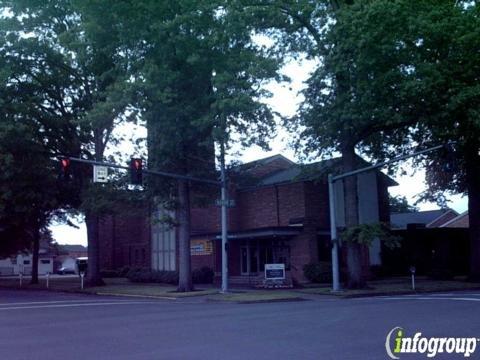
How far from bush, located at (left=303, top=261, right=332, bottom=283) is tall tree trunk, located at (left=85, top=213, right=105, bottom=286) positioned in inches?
548

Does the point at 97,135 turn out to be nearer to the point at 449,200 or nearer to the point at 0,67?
the point at 0,67

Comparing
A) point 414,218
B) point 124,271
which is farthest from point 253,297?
point 414,218

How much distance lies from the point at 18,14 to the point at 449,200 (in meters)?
29.7

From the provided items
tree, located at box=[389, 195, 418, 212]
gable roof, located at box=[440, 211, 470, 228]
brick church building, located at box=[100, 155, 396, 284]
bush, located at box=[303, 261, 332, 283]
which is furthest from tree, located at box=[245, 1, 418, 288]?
tree, located at box=[389, 195, 418, 212]

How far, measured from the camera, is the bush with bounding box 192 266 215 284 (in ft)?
144

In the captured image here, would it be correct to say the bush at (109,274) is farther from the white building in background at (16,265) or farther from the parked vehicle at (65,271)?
the parked vehicle at (65,271)

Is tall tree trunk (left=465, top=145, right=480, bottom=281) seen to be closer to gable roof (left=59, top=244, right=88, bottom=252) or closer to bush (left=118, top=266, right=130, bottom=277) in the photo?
bush (left=118, top=266, right=130, bottom=277)

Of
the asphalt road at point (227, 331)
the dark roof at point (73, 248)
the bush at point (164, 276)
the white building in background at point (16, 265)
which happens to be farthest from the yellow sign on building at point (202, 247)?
the dark roof at point (73, 248)

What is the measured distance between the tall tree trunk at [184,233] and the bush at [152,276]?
10.4m

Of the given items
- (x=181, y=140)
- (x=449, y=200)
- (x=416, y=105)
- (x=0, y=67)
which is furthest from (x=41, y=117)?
(x=449, y=200)

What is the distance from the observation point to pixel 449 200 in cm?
4262

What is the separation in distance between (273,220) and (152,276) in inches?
428

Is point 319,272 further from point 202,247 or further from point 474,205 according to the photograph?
point 202,247

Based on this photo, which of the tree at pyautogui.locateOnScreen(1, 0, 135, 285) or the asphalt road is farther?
the tree at pyautogui.locateOnScreen(1, 0, 135, 285)
